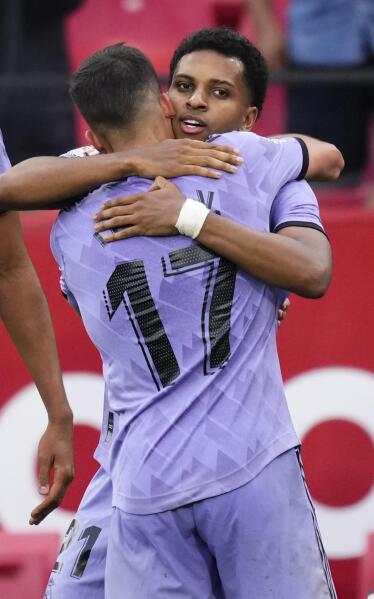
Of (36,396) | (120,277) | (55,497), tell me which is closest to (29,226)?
(36,396)

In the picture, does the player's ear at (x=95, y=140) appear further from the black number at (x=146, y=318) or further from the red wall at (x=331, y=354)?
the red wall at (x=331, y=354)

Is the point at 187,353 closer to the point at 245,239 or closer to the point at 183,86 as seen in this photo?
the point at 245,239

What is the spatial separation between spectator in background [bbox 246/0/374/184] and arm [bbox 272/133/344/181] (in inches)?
112

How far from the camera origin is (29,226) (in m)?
4.96

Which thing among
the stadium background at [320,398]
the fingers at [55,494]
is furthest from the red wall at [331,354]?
the fingers at [55,494]

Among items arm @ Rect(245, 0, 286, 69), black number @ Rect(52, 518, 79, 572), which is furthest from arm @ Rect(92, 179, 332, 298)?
arm @ Rect(245, 0, 286, 69)

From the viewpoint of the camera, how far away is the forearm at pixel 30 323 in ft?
12.5

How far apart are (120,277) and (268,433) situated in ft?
1.73

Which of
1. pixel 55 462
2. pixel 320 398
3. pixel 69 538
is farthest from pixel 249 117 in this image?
pixel 320 398

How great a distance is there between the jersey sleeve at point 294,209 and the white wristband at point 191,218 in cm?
24

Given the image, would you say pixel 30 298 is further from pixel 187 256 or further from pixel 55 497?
pixel 187 256

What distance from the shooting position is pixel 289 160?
3.34 m

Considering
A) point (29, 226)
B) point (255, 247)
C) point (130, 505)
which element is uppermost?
point (255, 247)

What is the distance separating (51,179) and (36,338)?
Result: 2.48 feet
